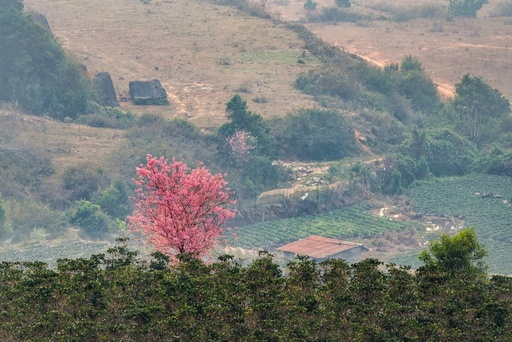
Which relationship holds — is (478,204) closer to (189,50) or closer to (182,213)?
(189,50)

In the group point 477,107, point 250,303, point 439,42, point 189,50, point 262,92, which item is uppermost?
point 250,303

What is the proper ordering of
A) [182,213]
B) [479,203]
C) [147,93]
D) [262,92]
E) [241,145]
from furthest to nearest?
[262,92]
[147,93]
[241,145]
[479,203]
[182,213]

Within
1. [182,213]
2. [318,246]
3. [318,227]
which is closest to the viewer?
[182,213]

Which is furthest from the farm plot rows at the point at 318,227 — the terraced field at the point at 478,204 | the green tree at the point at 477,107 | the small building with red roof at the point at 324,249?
the green tree at the point at 477,107

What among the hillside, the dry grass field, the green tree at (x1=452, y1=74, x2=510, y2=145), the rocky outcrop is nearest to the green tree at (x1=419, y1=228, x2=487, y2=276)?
the hillside

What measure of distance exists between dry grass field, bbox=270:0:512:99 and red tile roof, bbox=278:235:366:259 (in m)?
38.6

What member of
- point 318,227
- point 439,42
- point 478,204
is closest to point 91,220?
point 318,227

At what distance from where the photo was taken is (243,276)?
3584 centimetres

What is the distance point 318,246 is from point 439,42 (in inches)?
2106

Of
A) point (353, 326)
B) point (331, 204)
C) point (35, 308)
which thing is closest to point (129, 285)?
point (35, 308)

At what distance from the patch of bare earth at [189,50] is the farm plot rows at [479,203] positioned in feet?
44.4

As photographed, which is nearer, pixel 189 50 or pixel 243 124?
pixel 243 124

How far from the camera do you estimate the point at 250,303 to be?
112 feet

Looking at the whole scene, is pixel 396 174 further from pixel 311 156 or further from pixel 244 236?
pixel 244 236
